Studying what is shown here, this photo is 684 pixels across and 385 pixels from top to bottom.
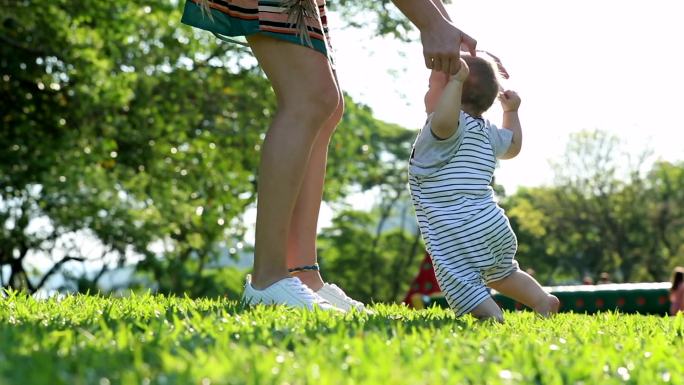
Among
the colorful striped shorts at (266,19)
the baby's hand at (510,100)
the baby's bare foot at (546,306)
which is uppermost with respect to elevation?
the colorful striped shorts at (266,19)

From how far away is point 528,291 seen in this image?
4.70 meters

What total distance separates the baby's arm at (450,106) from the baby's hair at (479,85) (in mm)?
306

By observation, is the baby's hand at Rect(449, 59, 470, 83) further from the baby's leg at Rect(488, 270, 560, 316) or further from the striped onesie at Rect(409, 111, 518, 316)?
the baby's leg at Rect(488, 270, 560, 316)

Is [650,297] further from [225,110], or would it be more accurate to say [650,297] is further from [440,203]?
[440,203]

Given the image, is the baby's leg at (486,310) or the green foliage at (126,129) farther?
the green foliage at (126,129)

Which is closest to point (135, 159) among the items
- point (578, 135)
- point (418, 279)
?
point (418, 279)

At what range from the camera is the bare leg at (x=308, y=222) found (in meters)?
4.67

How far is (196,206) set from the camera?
20.6 m

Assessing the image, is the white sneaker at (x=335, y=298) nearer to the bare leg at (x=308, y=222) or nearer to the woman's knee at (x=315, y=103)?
the bare leg at (x=308, y=222)

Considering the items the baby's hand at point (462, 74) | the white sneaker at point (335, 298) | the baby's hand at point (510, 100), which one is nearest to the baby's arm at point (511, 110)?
the baby's hand at point (510, 100)

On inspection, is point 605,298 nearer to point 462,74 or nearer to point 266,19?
point 462,74

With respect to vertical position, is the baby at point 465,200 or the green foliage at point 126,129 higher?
the green foliage at point 126,129

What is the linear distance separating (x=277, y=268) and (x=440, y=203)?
0.81 m

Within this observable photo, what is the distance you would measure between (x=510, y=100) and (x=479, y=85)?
15.2 inches
